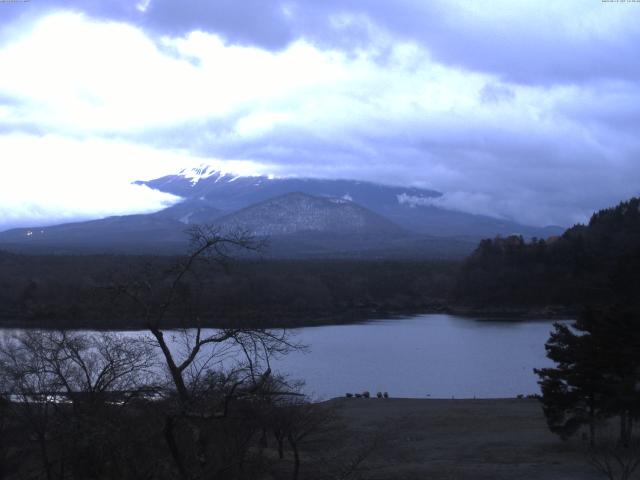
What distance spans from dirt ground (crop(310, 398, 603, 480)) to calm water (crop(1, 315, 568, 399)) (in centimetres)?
356

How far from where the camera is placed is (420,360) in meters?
45.1

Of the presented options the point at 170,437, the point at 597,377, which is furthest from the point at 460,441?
the point at 170,437

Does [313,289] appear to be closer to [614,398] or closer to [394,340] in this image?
[394,340]

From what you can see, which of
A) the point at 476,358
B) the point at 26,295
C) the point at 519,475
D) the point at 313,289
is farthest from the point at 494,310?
the point at 519,475

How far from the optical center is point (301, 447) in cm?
2112

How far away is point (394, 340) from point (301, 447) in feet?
109

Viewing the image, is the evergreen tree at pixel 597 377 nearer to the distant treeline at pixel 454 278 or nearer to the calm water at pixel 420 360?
the calm water at pixel 420 360

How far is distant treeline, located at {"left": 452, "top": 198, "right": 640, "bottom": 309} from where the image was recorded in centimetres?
8006

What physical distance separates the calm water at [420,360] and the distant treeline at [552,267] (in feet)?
52.7

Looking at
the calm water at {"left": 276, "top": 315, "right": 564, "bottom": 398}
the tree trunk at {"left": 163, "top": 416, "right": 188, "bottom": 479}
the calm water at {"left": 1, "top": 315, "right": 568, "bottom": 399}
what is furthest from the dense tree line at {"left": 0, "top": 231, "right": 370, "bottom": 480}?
the calm water at {"left": 276, "top": 315, "right": 564, "bottom": 398}

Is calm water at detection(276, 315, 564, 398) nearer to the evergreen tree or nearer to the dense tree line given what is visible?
the evergreen tree

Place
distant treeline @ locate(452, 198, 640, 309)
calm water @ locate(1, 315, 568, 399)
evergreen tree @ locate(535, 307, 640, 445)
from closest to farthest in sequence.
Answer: evergreen tree @ locate(535, 307, 640, 445)
calm water @ locate(1, 315, 568, 399)
distant treeline @ locate(452, 198, 640, 309)

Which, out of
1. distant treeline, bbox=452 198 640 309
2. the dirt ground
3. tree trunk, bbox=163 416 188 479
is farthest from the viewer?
distant treeline, bbox=452 198 640 309

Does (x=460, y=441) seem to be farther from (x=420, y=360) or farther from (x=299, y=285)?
(x=299, y=285)
